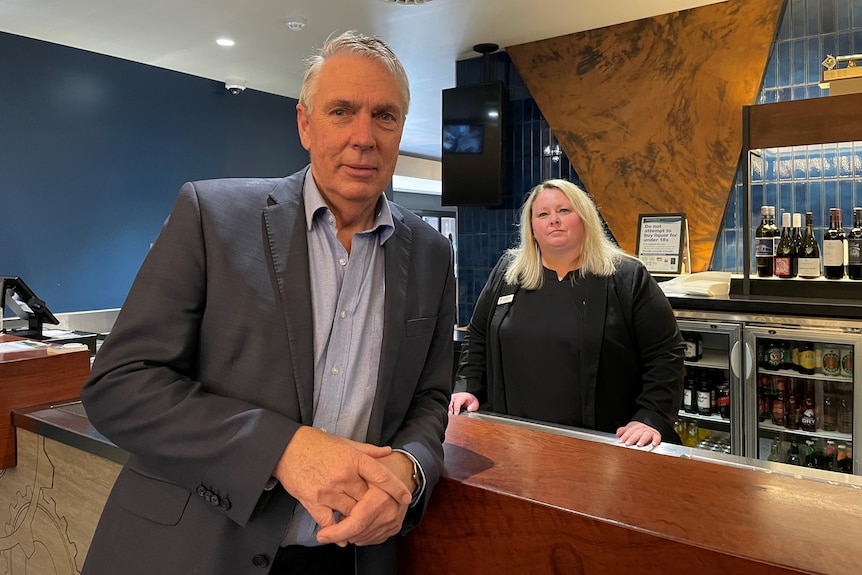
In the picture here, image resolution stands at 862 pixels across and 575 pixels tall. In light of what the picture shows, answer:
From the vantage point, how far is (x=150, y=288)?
924 millimetres

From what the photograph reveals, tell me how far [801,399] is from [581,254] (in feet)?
5.51

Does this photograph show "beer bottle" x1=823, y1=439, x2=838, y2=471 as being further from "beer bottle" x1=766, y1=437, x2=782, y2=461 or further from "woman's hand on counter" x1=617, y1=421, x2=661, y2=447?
"woman's hand on counter" x1=617, y1=421, x2=661, y2=447

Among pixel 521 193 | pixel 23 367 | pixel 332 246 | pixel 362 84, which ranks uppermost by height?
pixel 521 193

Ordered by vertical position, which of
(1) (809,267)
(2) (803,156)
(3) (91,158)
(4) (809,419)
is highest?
(3) (91,158)

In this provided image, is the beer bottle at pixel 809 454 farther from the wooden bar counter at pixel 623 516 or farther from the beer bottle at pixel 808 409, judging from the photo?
the wooden bar counter at pixel 623 516

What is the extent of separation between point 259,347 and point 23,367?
1177 mm

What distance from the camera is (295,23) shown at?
407cm

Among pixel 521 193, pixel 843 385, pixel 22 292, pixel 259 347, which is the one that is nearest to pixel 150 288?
pixel 259 347

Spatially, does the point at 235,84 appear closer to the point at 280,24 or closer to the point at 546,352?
the point at 280,24

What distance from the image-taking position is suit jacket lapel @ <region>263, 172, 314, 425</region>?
975 mm

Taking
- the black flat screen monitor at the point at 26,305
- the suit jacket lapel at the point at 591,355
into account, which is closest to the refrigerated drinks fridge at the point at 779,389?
the suit jacket lapel at the point at 591,355

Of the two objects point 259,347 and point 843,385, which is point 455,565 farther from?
point 843,385

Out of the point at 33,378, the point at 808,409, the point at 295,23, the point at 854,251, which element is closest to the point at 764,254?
the point at 854,251

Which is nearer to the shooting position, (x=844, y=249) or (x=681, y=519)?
(x=681, y=519)
